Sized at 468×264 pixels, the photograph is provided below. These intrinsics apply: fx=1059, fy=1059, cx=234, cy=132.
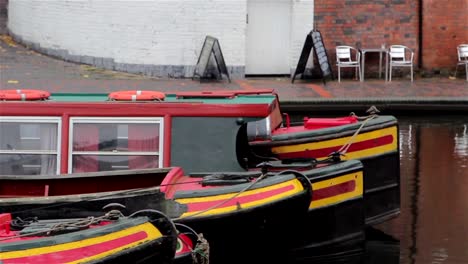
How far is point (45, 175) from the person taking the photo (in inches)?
388

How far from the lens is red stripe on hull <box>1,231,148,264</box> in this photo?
23.3ft

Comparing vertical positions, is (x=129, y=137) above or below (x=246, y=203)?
above

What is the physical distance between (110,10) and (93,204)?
14183 mm

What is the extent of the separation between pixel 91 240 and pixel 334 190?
3.50 metres

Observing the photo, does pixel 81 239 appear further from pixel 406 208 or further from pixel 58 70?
pixel 58 70

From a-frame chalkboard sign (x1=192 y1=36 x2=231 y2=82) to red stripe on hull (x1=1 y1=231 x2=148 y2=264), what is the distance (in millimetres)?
14412

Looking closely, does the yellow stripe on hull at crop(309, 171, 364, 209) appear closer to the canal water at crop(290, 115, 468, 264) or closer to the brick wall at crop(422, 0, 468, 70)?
the canal water at crop(290, 115, 468, 264)

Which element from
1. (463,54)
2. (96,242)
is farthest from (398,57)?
(96,242)

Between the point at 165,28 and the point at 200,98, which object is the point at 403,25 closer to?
the point at 165,28

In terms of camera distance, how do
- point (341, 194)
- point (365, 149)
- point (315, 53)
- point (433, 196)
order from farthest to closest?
point (315, 53)
point (433, 196)
point (365, 149)
point (341, 194)

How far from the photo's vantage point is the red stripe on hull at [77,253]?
7098 millimetres

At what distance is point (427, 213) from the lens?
12203 millimetres

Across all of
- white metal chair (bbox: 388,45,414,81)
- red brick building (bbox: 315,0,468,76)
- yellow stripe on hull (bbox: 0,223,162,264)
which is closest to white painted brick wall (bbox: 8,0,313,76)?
red brick building (bbox: 315,0,468,76)

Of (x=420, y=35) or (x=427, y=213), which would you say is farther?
(x=420, y=35)
